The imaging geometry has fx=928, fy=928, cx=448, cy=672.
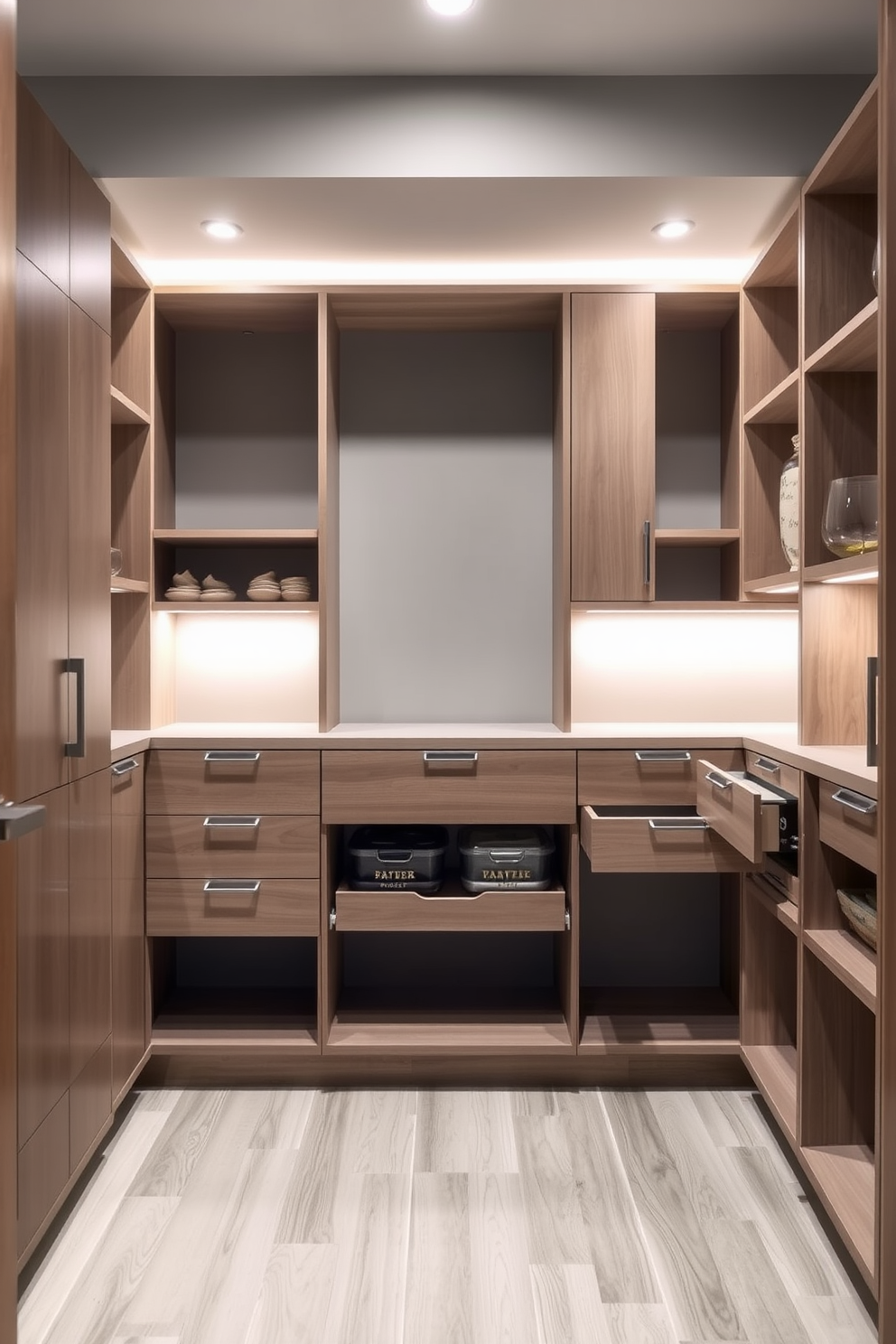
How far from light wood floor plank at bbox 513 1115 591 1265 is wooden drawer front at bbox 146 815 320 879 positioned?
2.76ft

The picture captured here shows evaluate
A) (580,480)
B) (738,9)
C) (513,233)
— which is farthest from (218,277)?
(738,9)

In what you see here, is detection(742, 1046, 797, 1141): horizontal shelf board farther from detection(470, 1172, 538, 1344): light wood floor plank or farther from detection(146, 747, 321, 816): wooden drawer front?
detection(146, 747, 321, 816): wooden drawer front

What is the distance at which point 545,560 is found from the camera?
2947 millimetres

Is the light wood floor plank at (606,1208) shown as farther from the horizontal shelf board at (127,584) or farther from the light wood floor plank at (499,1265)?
the horizontal shelf board at (127,584)

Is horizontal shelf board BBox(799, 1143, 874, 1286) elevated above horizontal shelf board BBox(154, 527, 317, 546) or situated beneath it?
situated beneath

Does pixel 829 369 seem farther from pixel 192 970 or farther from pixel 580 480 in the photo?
pixel 192 970

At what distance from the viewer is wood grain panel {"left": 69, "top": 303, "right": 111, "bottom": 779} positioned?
73.7 inches

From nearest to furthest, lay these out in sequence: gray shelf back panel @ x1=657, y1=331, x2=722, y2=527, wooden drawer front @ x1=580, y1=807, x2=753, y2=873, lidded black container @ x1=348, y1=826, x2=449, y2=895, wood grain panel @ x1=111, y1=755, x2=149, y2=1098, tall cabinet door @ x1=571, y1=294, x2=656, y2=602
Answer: wood grain panel @ x1=111, y1=755, x2=149, y2=1098 < wooden drawer front @ x1=580, y1=807, x2=753, y2=873 < lidded black container @ x1=348, y1=826, x2=449, y2=895 < tall cabinet door @ x1=571, y1=294, x2=656, y2=602 < gray shelf back panel @ x1=657, y1=331, x2=722, y2=527

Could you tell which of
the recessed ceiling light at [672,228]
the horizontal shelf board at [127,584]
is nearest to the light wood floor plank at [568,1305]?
the horizontal shelf board at [127,584]

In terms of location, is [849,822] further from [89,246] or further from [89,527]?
[89,246]

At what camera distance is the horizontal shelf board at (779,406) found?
2.30 m

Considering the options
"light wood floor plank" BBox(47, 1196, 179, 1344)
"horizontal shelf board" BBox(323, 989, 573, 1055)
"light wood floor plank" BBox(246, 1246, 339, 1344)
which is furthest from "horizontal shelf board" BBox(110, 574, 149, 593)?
"light wood floor plank" BBox(246, 1246, 339, 1344)

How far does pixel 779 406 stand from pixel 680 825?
45.2 inches

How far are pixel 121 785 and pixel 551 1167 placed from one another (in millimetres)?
1335
